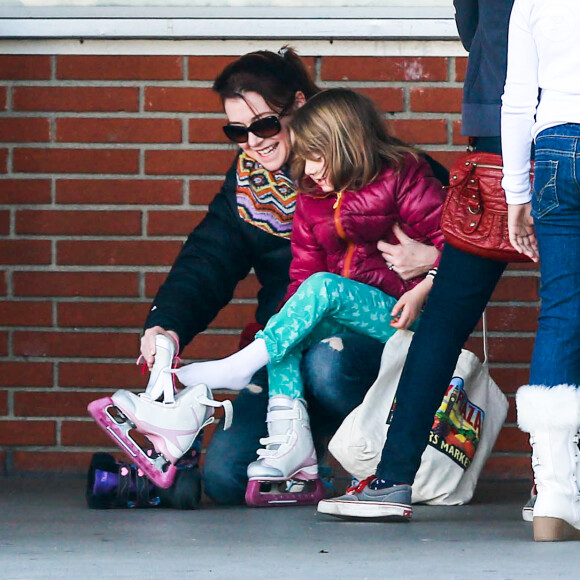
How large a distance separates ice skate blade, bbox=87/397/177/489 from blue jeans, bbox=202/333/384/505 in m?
0.23

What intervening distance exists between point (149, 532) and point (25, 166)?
5.52ft

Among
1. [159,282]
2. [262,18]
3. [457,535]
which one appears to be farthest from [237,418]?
[262,18]

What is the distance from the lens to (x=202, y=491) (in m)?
4.04

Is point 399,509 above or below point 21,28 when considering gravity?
below

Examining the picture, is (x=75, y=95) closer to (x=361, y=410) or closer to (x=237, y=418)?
(x=237, y=418)

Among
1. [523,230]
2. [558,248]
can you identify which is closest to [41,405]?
[523,230]

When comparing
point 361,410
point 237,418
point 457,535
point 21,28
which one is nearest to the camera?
point 457,535

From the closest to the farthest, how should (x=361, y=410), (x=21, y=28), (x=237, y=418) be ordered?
(x=361, y=410), (x=237, y=418), (x=21, y=28)

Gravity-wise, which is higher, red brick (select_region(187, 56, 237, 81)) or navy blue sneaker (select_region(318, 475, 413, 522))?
red brick (select_region(187, 56, 237, 81))

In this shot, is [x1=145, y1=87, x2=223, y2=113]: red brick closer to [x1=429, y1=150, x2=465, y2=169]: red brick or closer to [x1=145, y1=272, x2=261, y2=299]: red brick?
[x1=145, y1=272, x2=261, y2=299]: red brick

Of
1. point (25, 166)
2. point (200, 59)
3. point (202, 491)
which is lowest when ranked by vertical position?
point (202, 491)

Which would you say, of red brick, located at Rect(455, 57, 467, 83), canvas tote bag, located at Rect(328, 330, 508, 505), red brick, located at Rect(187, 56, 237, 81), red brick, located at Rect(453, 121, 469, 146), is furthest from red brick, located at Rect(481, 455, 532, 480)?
red brick, located at Rect(187, 56, 237, 81)

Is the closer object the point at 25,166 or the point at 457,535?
the point at 457,535

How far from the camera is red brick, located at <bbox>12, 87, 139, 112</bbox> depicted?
4.42 m
